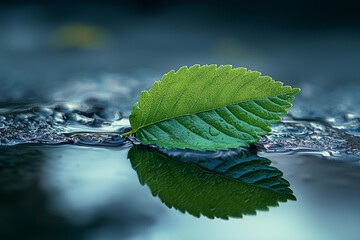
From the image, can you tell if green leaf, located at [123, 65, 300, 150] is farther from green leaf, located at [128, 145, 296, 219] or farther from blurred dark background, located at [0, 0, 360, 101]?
blurred dark background, located at [0, 0, 360, 101]

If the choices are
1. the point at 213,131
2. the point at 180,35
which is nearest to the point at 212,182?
the point at 213,131

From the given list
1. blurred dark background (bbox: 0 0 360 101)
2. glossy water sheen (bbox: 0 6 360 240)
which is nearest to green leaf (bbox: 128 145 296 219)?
glossy water sheen (bbox: 0 6 360 240)

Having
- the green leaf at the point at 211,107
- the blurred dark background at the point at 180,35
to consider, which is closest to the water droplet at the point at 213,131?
the green leaf at the point at 211,107

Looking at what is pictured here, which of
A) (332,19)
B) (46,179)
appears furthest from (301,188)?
(332,19)

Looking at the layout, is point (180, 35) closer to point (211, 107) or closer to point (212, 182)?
point (211, 107)

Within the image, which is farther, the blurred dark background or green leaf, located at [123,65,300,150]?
the blurred dark background

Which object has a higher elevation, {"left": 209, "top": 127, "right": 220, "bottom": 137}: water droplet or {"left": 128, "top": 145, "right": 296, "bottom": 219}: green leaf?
{"left": 209, "top": 127, "right": 220, "bottom": 137}: water droplet

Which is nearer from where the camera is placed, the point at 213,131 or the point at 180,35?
the point at 213,131
